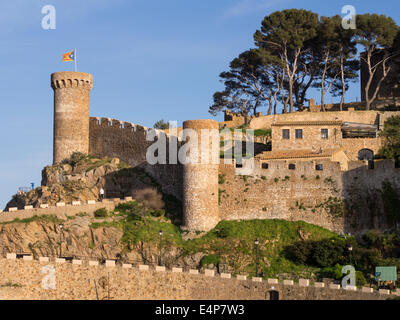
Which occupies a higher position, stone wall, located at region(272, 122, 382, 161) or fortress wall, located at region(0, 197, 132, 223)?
stone wall, located at region(272, 122, 382, 161)

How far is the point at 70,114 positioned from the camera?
224ft

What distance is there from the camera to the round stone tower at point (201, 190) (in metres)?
51.5

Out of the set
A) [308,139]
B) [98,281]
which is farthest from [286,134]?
[98,281]

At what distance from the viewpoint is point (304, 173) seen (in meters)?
51.8

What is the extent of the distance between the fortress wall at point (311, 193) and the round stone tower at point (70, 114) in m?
19.9

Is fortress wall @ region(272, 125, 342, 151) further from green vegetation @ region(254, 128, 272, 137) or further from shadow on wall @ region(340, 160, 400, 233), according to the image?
shadow on wall @ region(340, 160, 400, 233)

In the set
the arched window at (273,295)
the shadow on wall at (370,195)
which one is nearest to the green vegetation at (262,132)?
the shadow on wall at (370,195)

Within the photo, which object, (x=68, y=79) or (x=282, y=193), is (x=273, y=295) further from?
(x=68, y=79)

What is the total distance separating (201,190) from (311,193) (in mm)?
7876

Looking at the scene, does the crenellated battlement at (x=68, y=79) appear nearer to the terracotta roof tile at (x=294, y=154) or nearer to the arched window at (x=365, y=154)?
the terracotta roof tile at (x=294, y=154)

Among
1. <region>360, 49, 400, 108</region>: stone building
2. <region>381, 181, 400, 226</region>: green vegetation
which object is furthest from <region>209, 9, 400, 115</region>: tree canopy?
<region>381, 181, 400, 226</region>: green vegetation

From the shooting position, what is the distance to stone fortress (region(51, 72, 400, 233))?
50.3m

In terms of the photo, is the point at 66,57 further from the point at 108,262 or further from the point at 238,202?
the point at 108,262
